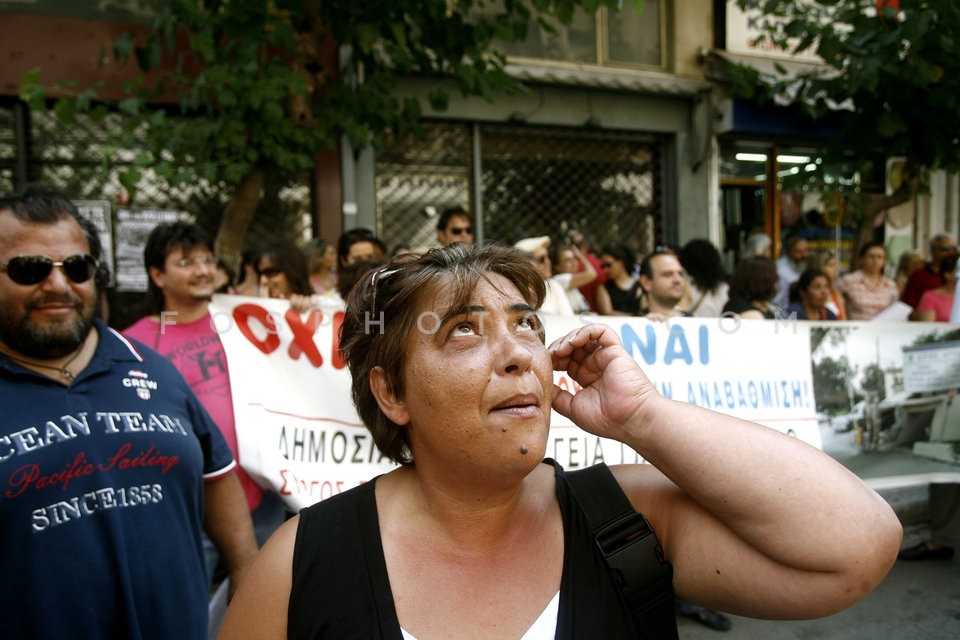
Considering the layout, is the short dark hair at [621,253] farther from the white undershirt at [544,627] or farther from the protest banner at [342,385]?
the white undershirt at [544,627]

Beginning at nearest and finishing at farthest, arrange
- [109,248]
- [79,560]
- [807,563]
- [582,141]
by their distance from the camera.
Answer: [807,563], [79,560], [109,248], [582,141]

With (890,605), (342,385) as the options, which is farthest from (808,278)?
(342,385)

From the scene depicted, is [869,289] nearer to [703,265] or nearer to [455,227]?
[703,265]

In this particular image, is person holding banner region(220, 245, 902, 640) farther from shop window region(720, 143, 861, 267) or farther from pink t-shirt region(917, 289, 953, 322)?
shop window region(720, 143, 861, 267)

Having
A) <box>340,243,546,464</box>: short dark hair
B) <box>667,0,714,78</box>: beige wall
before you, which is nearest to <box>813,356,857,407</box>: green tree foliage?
<box>340,243,546,464</box>: short dark hair

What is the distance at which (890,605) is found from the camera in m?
4.16

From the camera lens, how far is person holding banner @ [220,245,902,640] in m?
1.29

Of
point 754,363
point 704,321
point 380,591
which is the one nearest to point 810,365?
point 754,363

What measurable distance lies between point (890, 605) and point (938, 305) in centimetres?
296

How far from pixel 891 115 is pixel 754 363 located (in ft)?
16.5

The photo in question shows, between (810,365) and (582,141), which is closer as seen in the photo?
(810,365)

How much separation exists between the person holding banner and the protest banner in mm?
1801

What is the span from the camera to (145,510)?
1.95 m

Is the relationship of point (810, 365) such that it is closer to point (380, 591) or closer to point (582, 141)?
point (380, 591)
